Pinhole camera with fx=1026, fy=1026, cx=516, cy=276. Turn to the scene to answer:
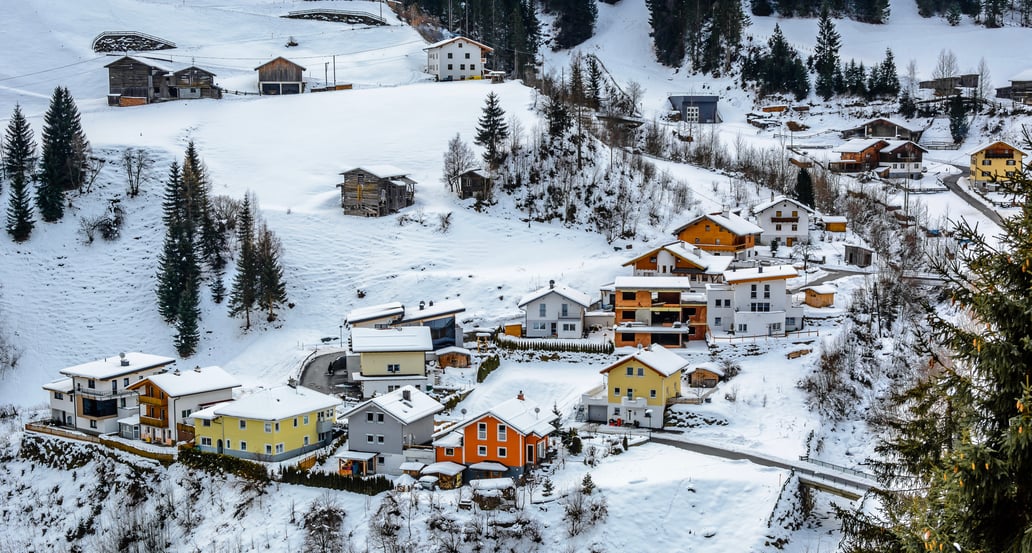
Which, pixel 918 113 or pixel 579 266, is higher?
pixel 918 113

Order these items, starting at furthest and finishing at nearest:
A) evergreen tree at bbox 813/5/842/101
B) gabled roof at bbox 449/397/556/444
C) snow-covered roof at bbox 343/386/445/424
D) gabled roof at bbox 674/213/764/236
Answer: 1. evergreen tree at bbox 813/5/842/101
2. gabled roof at bbox 674/213/764/236
3. snow-covered roof at bbox 343/386/445/424
4. gabled roof at bbox 449/397/556/444

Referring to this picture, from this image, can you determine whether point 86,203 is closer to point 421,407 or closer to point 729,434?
point 421,407

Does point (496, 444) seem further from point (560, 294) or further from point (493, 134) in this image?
point (493, 134)

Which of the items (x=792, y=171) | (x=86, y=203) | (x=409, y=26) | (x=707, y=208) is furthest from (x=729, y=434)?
(x=409, y=26)

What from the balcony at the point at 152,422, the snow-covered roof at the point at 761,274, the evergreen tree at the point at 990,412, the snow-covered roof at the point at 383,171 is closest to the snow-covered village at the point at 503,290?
the evergreen tree at the point at 990,412

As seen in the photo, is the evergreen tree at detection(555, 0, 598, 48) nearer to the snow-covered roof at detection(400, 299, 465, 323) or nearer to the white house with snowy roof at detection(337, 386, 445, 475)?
the snow-covered roof at detection(400, 299, 465, 323)

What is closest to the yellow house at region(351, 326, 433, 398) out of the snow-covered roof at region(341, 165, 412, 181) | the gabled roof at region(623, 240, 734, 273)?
the gabled roof at region(623, 240, 734, 273)
